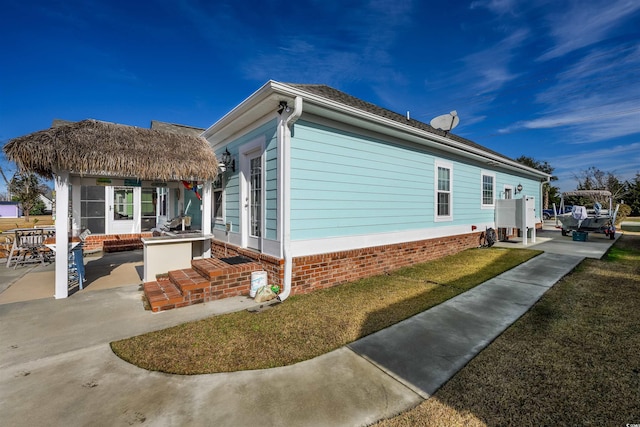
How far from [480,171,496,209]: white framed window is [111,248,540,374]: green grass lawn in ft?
17.4

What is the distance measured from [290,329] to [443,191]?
6561 mm

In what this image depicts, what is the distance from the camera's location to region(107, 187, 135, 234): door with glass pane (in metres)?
10.2

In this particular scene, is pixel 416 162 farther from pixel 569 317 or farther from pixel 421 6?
pixel 421 6

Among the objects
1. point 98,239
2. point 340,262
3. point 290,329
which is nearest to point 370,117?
point 340,262

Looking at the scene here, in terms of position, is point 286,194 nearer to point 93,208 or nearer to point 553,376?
point 553,376

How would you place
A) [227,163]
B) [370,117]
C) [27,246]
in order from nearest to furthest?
[370,117] < [227,163] < [27,246]

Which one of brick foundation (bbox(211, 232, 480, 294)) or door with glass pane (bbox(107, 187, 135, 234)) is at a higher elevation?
door with glass pane (bbox(107, 187, 135, 234))

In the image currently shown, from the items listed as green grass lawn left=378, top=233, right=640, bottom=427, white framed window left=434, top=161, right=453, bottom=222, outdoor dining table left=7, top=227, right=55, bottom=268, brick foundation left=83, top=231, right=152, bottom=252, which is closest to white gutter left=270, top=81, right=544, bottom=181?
white framed window left=434, top=161, right=453, bottom=222

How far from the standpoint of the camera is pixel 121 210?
1045 centimetres

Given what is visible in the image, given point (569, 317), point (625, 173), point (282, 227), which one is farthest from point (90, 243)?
point (625, 173)

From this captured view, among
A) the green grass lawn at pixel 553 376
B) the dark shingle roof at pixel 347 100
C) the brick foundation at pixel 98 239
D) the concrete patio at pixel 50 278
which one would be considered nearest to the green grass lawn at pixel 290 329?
the green grass lawn at pixel 553 376

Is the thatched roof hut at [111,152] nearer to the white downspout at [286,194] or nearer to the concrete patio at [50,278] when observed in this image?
the concrete patio at [50,278]

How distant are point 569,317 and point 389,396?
122 inches

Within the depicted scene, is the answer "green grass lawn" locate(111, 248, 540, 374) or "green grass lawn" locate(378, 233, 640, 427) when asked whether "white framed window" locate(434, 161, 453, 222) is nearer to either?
"green grass lawn" locate(111, 248, 540, 374)
